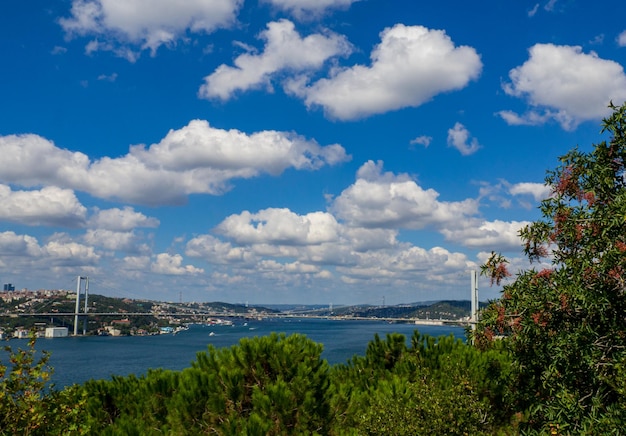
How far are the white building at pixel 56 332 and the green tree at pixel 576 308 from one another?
635 feet

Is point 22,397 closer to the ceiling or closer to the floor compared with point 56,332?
closer to the ceiling

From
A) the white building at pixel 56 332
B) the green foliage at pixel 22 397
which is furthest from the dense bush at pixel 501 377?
the white building at pixel 56 332

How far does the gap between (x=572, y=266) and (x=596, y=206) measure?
1.57m

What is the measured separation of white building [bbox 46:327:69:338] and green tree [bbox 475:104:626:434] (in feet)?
635

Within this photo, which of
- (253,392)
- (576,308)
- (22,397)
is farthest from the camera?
(253,392)

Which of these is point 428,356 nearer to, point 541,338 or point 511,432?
point 511,432

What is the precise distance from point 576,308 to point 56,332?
19792 cm

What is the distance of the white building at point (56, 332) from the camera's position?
17912 centimetres

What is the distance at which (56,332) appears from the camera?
181125 millimetres

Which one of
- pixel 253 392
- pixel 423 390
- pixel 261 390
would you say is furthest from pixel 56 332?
pixel 423 390

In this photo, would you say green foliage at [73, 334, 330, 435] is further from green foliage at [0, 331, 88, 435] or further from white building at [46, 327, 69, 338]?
white building at [46, 327, 69, 338]

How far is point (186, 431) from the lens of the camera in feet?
55.5

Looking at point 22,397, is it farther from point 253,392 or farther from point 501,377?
point 501,377

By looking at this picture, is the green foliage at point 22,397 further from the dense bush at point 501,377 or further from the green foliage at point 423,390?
the green foliage at point 423,390
